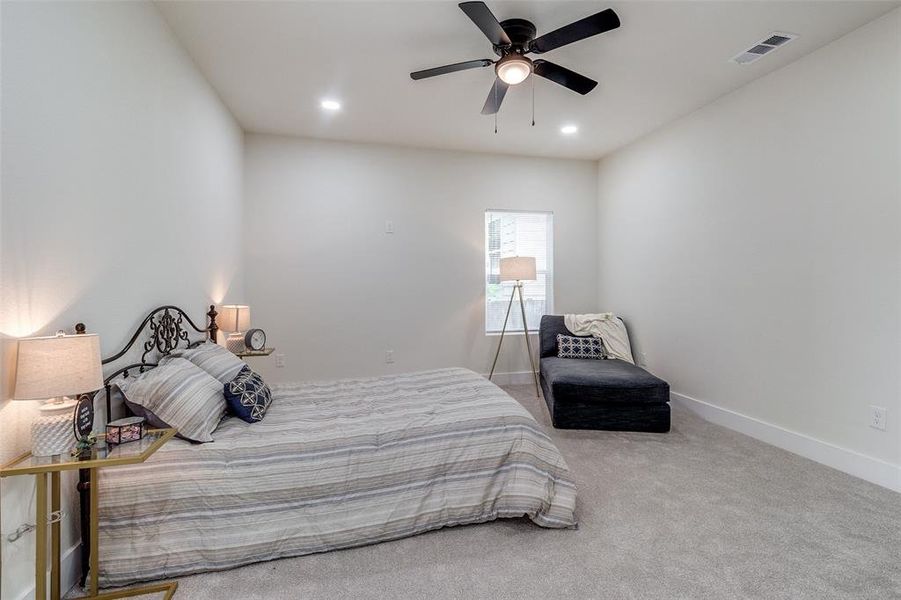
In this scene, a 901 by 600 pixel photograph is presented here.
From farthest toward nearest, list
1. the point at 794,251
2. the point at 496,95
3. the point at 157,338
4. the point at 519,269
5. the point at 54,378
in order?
the point at 519,269, the point at 794,251, the point at 496,95, the point at 157,338, the point at 54,378

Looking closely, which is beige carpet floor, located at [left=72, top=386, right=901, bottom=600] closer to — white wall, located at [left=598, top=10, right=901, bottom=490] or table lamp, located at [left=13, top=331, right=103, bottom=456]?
white wall, located at [left=598, top=10, right=901, bottom=490]

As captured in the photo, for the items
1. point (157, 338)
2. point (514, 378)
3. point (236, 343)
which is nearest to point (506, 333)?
point (514, 378)

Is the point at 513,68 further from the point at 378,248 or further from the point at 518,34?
the point at 378,248

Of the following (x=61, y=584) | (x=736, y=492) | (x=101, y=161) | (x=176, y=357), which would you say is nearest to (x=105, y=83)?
(x=101, y=161)

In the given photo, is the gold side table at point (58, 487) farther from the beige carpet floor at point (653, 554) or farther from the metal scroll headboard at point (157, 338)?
the metal scroll headboard at point (157, 338)

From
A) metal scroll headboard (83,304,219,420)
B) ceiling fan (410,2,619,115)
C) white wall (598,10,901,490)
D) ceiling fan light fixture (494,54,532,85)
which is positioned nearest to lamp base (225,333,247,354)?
metal scroll headboard (83,304,219,420)

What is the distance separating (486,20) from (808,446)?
3.41 meters

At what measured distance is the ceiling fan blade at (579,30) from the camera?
2.00m

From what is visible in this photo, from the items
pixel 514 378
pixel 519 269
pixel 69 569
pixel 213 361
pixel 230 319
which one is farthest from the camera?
pixel 514 378

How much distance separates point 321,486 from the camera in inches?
73.3

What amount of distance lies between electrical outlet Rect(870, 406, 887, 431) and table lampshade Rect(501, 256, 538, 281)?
2.72 metres

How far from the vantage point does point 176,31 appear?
8.29ft

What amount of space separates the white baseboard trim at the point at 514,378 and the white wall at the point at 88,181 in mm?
3215

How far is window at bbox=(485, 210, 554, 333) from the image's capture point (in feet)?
16.3
